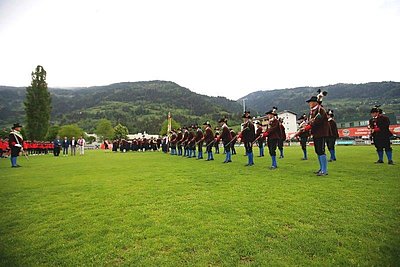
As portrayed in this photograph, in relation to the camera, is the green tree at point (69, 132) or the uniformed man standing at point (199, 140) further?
the green tree at point (69, 132)

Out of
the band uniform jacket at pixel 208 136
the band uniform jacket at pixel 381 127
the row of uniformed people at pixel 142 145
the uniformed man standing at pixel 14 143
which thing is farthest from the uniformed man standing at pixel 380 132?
the row of uniformed people at pixel 142 145

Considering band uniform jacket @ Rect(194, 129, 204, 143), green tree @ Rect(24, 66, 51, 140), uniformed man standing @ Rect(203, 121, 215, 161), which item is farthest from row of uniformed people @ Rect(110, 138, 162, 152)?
green tree @ Rect(24, 66, 51, 140)

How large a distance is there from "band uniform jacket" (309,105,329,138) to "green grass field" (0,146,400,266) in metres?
2.45

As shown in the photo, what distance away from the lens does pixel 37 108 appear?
62.6 metres

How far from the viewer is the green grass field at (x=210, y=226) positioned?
3367 millimetres

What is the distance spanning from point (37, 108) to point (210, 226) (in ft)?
231

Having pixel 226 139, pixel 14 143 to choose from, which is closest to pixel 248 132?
pixel 226 139

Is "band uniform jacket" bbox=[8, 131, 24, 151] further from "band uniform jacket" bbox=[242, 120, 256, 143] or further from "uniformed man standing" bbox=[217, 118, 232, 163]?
"band uniform jacket" bbox=[242, 120, 256, 143]

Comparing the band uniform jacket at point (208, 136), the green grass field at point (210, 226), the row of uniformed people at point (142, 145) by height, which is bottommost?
the green grass field at point (210, 226)

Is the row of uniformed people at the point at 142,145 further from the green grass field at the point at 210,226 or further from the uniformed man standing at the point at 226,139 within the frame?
the green grass field at the point at 210,226

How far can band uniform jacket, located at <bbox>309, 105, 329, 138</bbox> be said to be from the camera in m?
9.37

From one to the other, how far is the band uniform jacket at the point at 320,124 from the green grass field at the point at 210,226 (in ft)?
8.04

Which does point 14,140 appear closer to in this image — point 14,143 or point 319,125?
point 14,143

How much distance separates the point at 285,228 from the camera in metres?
4.12
